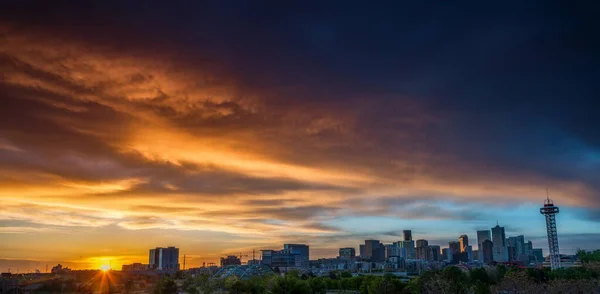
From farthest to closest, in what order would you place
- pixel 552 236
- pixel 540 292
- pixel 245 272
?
pixel 552 236
pixel 245 272
pixel 540 292

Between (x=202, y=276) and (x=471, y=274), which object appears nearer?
(x=202, y=276)

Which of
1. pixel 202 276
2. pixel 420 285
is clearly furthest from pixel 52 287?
pixel 420 285

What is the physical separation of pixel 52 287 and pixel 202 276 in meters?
19.5

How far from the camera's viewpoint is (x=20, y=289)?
54.3 metres

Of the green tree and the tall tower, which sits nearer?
the green tree

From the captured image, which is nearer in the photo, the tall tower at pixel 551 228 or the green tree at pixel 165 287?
Result: the green tree at pixel 165 287

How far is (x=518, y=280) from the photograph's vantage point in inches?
2146

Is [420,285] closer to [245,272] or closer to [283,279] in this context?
[283,279]

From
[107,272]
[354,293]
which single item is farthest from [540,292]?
[107,272]

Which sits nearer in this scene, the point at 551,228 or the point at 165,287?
the point at 165,287

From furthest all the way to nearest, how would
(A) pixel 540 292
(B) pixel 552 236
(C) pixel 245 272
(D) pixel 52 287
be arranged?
(B) pixel 552 236 < (C) pixel 245 272 < (D) pixel 52 287 < (A) pixel 540 292

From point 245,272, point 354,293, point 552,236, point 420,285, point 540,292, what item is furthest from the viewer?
point 552,236

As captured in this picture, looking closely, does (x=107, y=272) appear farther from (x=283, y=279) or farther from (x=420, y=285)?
(x=420, y=285)

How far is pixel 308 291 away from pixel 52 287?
106ft
